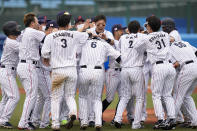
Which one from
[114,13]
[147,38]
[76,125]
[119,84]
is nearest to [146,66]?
[119,84]

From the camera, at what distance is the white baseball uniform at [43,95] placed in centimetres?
760

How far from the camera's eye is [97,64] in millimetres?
7238

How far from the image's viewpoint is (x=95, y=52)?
729 cm

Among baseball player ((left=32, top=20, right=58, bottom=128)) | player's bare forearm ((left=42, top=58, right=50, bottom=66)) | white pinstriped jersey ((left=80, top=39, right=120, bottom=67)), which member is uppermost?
white pinstriped jersey ((left=80, top=39, right=120, bottom=67))

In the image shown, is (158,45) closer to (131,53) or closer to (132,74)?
(131,53)

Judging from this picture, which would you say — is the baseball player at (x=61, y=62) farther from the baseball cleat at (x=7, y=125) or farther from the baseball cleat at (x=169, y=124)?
the baseball cleat at (x=169, y=124)

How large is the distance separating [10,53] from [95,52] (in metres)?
1.67

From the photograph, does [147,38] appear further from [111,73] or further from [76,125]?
[76,125]

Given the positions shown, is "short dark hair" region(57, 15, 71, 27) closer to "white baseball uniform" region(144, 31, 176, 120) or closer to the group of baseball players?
the group of baseball players

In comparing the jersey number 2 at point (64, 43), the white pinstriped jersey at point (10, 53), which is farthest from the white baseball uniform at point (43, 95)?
the jersey number 2 at point (64, 43)

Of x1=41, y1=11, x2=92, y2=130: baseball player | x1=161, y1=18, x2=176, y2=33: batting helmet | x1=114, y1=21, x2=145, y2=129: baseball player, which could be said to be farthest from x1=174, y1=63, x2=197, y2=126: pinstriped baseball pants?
x1=41, y1=11, x2=92, y2=130: baseball player

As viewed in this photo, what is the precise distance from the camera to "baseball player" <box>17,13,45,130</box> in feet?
23.6

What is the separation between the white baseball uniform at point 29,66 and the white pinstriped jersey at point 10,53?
287mm

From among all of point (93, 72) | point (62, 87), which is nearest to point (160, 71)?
point (93, 72)
